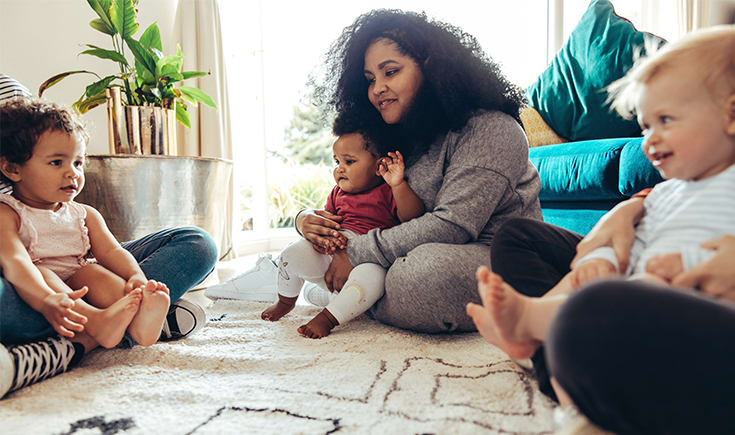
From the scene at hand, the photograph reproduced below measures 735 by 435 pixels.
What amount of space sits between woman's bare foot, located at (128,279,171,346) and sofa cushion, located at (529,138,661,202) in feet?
4.96

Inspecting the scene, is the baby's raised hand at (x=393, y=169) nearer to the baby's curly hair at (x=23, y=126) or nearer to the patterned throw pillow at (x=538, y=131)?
the baby's curly hair at (x=23, y=126)

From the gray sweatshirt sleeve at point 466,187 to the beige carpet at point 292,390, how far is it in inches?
9.1

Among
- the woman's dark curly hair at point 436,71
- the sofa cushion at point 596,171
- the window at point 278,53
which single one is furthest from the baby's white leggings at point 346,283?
the window at point 278,53

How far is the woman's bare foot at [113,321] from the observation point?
961mm

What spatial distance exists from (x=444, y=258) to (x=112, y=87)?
1460 millimetres

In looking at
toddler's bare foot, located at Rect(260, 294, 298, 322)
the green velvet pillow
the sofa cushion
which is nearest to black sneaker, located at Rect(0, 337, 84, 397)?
toddler's bare foot, located at Rect(260, 294, 298, 322)

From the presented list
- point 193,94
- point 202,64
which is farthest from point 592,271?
point 202,64

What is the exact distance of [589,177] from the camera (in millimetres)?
1876

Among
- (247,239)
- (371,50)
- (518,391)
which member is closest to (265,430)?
(518,391)

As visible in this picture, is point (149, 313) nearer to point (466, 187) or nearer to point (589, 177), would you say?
point (466, 187)

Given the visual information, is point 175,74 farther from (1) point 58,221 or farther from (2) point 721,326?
(2) point 721,326

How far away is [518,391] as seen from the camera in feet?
2.71

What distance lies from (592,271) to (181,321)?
37.5 inches

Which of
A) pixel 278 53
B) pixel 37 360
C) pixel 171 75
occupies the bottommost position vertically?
pixel 37 360
